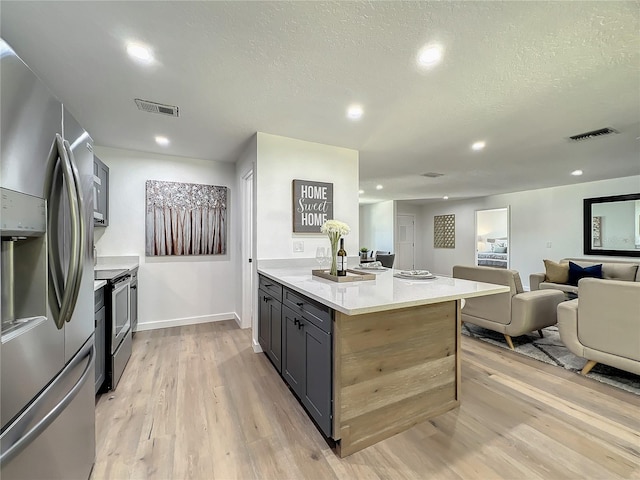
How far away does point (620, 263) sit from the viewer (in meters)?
4.79

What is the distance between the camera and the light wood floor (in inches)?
59.7

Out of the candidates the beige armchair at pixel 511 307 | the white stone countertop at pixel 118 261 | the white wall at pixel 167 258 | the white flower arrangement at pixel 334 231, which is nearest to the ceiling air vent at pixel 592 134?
the beige armchair at pixel 511 307

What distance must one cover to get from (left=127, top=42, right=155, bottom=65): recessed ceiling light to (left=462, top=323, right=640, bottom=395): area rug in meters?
4.12

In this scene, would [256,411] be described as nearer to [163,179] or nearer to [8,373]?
[8,373]

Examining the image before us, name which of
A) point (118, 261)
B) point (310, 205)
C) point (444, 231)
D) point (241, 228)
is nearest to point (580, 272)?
point (444, 231)

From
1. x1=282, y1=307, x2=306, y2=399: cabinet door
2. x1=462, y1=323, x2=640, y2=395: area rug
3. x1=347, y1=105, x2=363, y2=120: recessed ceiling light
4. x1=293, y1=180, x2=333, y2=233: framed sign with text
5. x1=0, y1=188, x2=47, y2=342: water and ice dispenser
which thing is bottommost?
x1=462, y1=323, x2=640, y2=395: area rug

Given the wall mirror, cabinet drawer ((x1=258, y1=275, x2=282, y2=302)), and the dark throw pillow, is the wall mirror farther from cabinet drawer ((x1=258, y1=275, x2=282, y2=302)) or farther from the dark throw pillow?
cabinet drawer ((x1=258, y1=275, x2=282, y2=302))

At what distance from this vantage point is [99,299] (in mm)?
2168

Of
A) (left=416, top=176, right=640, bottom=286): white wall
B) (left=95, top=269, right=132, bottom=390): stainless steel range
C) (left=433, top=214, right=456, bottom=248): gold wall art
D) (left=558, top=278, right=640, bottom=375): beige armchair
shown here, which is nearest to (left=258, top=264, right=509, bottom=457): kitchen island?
(left=558, top=278, right=640, bottom=375): beige armchair

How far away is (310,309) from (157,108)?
215 cm

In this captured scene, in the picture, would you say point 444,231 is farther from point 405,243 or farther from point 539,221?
point 539,221

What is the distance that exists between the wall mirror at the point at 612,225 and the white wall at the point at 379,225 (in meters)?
4.42

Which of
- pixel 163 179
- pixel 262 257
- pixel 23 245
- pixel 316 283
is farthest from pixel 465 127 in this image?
pixel 163 179

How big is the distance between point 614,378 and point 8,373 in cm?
390
